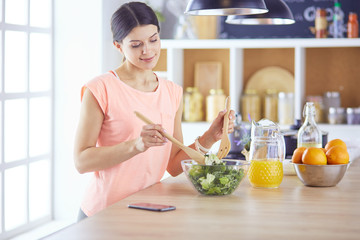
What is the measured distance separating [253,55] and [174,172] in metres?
2.90

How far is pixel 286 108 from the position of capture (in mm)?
4840

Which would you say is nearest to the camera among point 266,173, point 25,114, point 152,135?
point 152,135

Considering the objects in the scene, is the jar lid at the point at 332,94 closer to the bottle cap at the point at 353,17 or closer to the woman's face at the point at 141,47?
the bottle cap at the point at 353,17

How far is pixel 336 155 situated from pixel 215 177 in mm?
504

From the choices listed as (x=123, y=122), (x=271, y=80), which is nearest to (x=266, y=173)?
(x=123, y=122)

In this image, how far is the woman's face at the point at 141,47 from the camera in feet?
7.41

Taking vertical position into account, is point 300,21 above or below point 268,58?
above

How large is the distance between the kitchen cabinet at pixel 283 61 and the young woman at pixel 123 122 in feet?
8.39

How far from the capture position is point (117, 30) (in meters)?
2.30

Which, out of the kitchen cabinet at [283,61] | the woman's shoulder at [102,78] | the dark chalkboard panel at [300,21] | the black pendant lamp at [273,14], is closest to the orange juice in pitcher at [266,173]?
the woman's shoulder at [102,78]

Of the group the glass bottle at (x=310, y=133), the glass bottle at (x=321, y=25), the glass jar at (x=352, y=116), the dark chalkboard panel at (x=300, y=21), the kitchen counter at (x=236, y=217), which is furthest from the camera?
the dark chalkboard panel at (x=300, y=21)

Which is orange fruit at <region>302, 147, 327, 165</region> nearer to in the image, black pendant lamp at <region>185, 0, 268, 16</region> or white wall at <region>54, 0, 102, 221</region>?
black pendant lamp at <region>185, 0, 268, 16</region>

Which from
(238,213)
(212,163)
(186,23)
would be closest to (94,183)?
(212,163)

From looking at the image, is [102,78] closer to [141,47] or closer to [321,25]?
[141,47]
